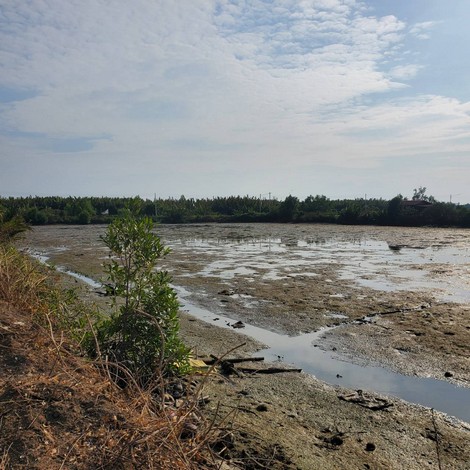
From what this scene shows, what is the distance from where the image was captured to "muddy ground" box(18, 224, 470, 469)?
16.5 feet

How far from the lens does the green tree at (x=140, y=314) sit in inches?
234

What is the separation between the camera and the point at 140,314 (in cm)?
585

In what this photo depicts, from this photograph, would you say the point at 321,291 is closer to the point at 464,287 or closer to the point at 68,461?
the point at 464,287

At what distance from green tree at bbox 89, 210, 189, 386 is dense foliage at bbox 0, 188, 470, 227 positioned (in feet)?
105

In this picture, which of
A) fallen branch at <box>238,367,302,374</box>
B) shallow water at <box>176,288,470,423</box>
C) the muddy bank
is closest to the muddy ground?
the muddy bank

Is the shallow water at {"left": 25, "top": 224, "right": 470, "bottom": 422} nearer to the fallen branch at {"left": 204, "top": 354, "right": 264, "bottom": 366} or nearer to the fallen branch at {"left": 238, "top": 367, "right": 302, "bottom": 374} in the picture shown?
the fallen branch at {"left": 204, "top": 354, "right": 264, "bottom": 366}

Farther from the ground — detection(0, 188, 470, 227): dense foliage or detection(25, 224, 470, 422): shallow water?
detection(0, 188, 470, 227): dense foliage

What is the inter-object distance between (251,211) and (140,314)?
5577cm

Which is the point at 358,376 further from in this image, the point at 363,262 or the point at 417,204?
the point at 417,204

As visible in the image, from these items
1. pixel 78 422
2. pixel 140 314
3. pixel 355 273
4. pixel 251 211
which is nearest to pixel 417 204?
pixel 251 211

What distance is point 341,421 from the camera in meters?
5.73

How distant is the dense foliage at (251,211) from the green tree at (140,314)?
3204 centimetres

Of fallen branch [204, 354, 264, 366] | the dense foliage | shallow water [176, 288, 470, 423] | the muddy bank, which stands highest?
the dense foliage

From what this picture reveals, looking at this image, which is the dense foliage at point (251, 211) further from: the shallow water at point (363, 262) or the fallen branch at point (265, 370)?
the fallen branch at point (265, 370)
